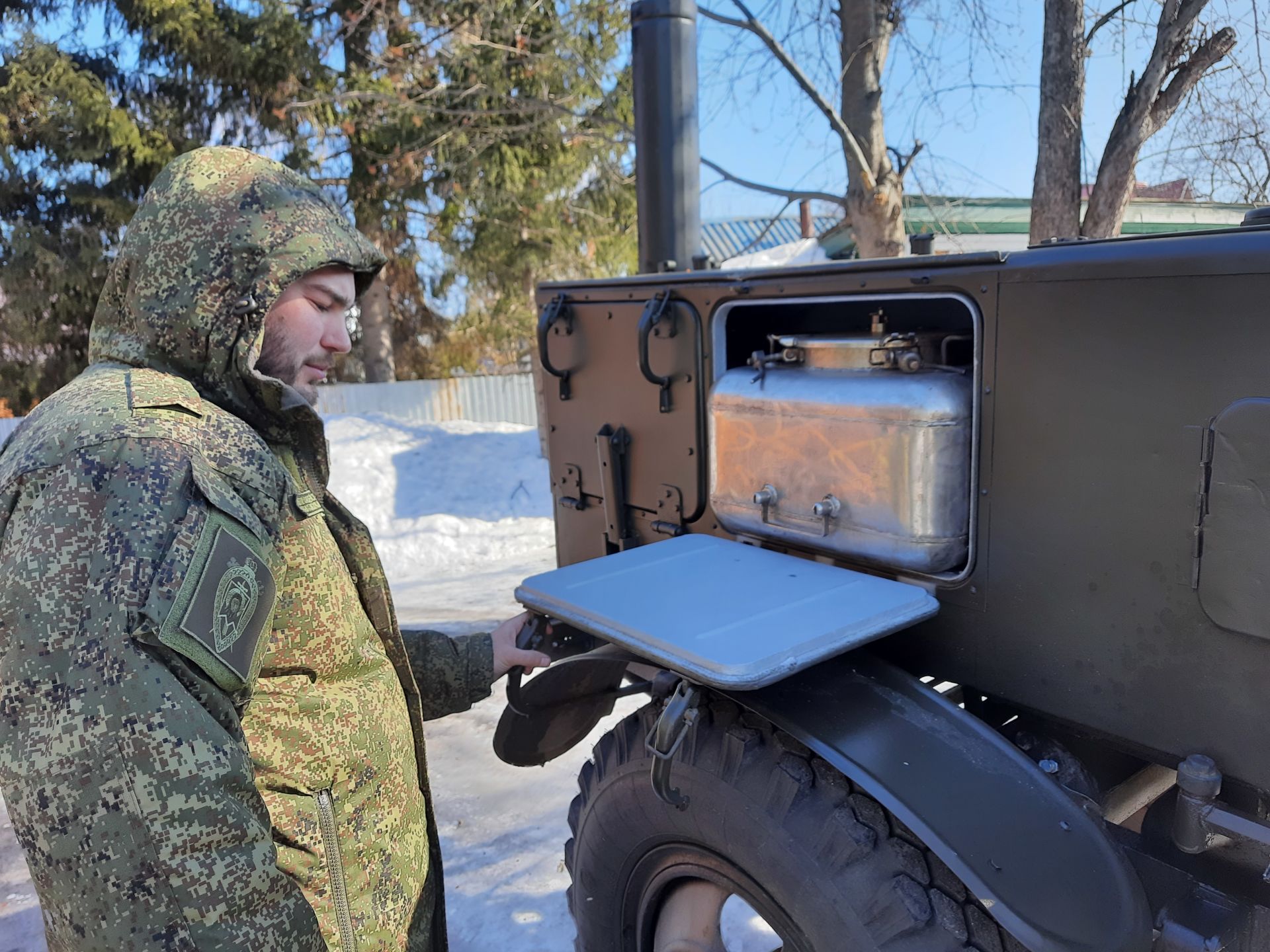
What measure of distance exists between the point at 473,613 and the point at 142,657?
5.25 metres

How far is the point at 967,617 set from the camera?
192 cm

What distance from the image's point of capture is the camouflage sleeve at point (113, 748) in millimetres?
1137

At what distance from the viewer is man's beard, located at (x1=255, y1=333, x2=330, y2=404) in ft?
5.33

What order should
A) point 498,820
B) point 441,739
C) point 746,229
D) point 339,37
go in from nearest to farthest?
point 498,820, point 441,739, point 339,37, point 746,229

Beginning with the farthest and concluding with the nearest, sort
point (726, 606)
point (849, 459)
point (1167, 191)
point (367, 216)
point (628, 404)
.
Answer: point (367, 216)
point (1167, 191)
point (628, 404)
point (849, 459)
point (726, 606)

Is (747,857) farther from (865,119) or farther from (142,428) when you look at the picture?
(865,119)

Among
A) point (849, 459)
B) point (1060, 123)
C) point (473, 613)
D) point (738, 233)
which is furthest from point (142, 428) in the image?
point (738, 233)

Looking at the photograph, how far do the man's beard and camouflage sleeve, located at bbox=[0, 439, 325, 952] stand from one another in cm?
46

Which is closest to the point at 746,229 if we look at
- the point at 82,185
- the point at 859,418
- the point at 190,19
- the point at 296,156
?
the point at 296,156

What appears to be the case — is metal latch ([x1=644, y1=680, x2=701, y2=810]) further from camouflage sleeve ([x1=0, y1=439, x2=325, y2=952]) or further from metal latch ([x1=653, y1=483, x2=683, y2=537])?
metal latch ([x1=653, y1=483, x2=683, y2=537])

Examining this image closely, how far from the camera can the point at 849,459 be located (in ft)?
6.71

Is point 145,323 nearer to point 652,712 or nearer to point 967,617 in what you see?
point 652,712

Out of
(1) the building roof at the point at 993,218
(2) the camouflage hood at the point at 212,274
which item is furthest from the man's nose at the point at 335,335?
(1) the building roof at the point at 993,218

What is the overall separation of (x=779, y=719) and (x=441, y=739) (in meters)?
2.99
